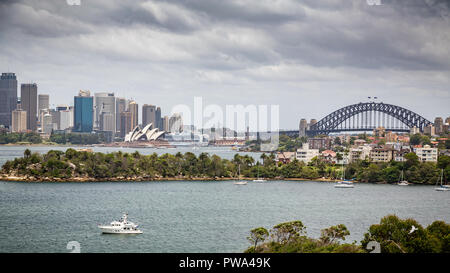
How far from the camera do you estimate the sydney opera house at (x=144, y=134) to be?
29141 mm

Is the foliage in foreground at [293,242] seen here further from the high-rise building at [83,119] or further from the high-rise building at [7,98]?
the high-rise building at [83,119]

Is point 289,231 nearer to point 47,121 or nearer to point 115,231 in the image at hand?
point 115,231

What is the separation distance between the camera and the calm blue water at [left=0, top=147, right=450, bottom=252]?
561 centimetres

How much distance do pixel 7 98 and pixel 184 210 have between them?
Answer: 11.3ft

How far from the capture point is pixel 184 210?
27.3 ft

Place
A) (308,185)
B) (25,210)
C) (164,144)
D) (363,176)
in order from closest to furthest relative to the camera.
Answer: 1. (25,210)
2. (308,185)
3. (363,176)
4. (164,144)

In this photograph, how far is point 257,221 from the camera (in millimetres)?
7066

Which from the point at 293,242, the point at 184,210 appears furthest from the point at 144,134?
the point at 293,242

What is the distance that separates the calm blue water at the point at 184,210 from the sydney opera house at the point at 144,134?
15.7 metres

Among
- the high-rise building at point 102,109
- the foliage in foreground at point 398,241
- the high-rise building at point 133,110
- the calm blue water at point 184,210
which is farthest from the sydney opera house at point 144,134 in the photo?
the foliage in foreground at point 398,241
